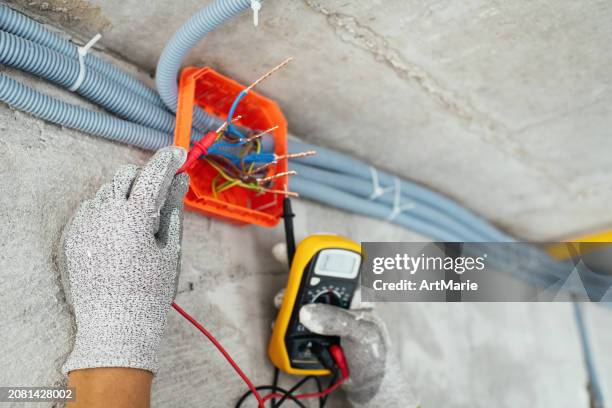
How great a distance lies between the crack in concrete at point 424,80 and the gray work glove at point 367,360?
0.56 m

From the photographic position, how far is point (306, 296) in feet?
3.28

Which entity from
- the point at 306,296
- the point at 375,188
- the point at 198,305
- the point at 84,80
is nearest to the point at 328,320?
the point at 306,296

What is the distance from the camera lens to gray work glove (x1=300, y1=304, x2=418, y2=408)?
985mm

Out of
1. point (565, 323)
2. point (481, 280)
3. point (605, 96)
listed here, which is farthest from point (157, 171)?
point (565, 323)

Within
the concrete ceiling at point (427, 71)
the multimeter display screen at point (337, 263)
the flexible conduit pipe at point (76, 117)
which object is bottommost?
the multimeter display screen at point (337, 263)

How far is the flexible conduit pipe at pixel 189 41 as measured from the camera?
0.78 metres

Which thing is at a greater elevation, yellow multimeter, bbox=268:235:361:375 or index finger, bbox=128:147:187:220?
index finger, bbox=128:147:187:220

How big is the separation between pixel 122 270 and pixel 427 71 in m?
0.79

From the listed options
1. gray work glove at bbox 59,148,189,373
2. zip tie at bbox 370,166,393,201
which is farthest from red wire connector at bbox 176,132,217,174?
zip tie at bbox 370,166,393,201

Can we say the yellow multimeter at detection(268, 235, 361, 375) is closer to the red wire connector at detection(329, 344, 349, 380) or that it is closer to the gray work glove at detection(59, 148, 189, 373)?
the red wire connector at detection(329, 344, 349, 380)

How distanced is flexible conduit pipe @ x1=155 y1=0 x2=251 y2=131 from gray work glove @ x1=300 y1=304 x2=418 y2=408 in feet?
1.67

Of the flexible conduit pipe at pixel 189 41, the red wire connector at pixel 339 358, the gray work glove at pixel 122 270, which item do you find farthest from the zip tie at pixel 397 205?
the gray work glove at pixel 122 270

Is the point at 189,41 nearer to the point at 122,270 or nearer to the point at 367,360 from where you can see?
the point at 122,270

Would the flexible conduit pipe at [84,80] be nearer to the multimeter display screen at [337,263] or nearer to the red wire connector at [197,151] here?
the red wire connector at [197,151]
